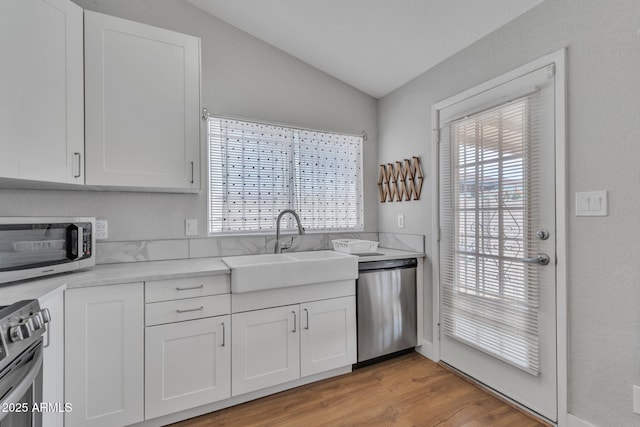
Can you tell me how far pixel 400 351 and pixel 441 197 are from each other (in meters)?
1.31

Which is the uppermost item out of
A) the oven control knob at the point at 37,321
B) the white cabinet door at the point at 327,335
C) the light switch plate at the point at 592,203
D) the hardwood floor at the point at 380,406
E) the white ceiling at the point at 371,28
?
the white ceiling at the point at 371,28

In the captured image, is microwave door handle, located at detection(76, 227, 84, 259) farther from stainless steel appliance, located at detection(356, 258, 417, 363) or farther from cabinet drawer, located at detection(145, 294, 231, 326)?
stainless steel appliance, located at detection(356, 258, 417, 363)

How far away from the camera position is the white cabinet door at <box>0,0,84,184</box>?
4.54 feet

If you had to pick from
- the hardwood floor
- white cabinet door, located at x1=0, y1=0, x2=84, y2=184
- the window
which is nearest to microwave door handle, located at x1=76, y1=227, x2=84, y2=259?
white cabinet door, located at x1=0, y1=0, x2=84, y2=184

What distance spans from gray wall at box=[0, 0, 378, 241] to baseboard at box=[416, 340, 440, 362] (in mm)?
1139

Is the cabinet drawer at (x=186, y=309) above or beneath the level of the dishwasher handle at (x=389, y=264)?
beneath

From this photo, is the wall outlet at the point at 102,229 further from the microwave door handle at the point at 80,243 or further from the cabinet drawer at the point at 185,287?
Result: the cabinet drawer at the point at 185,287

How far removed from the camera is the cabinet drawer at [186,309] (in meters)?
1.63

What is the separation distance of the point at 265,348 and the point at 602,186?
6.66 feet

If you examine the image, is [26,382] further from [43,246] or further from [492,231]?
[492,231]

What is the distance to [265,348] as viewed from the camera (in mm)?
1909

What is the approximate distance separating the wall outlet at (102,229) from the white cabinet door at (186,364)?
2.73 ft

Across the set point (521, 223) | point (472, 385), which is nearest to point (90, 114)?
point (521, 223)

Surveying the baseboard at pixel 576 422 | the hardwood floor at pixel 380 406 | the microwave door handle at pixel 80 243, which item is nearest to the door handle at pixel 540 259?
the baseboard at pixel 576 422
